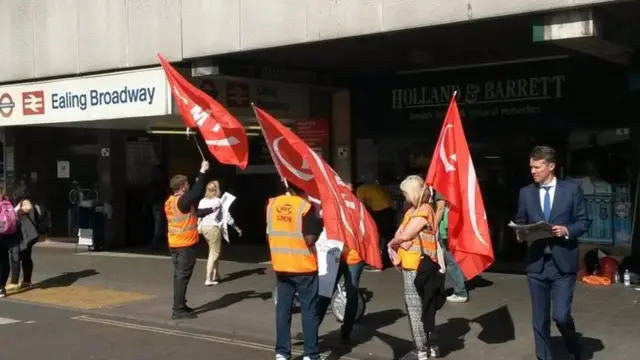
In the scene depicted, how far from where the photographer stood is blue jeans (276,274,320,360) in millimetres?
6789

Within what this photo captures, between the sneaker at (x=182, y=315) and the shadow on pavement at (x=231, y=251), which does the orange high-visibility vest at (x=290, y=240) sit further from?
the shadow on pavement at (x=231, y=251)

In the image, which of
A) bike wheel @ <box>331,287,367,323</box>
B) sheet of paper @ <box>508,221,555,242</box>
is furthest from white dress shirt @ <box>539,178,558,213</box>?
bike wheel @ <box>331,287,367,323</box>

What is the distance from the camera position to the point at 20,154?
19.7 metres

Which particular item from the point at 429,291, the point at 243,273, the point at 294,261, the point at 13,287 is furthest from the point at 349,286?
the point at 13,287

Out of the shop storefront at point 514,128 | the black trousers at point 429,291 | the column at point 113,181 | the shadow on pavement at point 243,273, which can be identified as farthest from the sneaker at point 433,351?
the column at point 113,181

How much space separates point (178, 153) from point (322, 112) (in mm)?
5074

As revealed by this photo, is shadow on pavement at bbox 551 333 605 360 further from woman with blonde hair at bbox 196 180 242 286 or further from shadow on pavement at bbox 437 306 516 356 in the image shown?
woman with blonde hair at bbox 196 180 242 286

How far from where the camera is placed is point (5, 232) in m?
11.6

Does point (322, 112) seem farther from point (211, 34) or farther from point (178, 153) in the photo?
point (178, 153)

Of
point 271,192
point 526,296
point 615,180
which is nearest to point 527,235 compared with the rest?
point 526,296

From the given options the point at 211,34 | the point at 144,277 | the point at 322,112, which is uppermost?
the point at 211,34

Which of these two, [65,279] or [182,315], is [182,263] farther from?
[65,279]

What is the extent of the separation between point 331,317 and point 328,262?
1.58 metres

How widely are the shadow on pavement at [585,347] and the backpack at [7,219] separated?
7.92 meters
